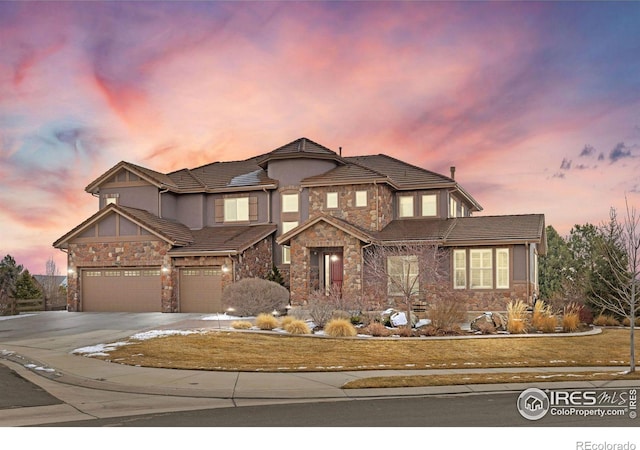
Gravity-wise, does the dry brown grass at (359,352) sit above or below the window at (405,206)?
below

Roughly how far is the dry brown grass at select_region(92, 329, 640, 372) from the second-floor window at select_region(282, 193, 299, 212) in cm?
1371

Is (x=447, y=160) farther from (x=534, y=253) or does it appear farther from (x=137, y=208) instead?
(x=137, y=208)

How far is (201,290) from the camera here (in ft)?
104

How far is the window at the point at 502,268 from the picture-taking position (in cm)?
2925

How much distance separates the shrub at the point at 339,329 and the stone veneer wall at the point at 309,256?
7831 mm

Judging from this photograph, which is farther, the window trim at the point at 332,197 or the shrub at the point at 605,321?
the window trim at the point at 332,197

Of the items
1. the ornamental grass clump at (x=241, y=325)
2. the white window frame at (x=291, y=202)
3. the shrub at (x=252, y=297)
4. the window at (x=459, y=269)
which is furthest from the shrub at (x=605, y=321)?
the white window frame at (x=291, y=202)

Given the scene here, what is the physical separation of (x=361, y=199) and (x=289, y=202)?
4.40m

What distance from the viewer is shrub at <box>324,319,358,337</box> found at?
21.1 meters

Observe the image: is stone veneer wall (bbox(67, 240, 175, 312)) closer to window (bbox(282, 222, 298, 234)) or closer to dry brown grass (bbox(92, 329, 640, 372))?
window (bbox(282, 222, 298, 234))

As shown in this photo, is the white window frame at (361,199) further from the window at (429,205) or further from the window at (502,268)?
the window at (502,268)

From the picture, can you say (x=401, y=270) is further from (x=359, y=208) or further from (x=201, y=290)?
(x=201, y=290)

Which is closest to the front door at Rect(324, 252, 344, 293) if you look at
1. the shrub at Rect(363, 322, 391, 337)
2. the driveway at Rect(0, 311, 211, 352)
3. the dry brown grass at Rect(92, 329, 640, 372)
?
the driveway at Rect(0, 311, 211, 352)

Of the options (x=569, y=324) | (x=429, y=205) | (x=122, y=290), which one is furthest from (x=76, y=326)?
(x=569, y=324)
